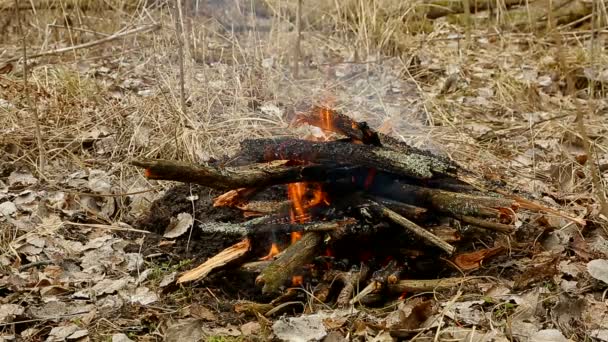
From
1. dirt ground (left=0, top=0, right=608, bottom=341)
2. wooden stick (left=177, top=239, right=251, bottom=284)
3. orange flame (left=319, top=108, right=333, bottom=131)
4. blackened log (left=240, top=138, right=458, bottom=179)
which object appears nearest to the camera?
dirt ground (left=0, top=0, right=608, bottom=341)

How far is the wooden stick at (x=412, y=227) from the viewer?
2.61 metres

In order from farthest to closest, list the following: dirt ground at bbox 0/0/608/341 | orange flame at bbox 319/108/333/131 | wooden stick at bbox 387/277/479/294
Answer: orange flame at bbox 319/108/333/131, wooden stick at bbox 387/277/479/294, dirt ground at bbox 0/0/608/341

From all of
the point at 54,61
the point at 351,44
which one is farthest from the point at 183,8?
the point at 351,44

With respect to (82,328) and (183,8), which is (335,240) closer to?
(82,328)

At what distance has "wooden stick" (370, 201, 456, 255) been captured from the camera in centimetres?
261

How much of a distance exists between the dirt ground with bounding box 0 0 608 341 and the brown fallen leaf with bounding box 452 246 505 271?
1.9 inches

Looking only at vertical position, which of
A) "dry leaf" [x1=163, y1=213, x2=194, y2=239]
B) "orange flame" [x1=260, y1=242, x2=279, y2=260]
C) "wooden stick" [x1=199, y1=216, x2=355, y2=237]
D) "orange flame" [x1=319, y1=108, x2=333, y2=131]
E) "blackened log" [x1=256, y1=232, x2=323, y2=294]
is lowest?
"dry leaf" [x1=163, y1=213, x2=194, y2=239]

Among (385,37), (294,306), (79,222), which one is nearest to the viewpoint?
(294,306)

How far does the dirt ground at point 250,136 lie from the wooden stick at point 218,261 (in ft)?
0.19

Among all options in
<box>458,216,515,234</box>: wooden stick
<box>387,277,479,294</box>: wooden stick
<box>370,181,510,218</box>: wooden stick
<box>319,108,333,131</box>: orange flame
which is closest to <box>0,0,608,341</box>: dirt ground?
<box>387,277,479,294</box>: wooden stick

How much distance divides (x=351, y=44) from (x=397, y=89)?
727mm

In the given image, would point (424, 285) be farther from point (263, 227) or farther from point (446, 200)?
point (263, 227)

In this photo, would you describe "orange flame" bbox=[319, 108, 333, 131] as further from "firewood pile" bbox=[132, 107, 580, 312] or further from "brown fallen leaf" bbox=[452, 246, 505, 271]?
"brown fallen leaf" bbox=[452, 246, 505, 271]

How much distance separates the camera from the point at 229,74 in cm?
457
